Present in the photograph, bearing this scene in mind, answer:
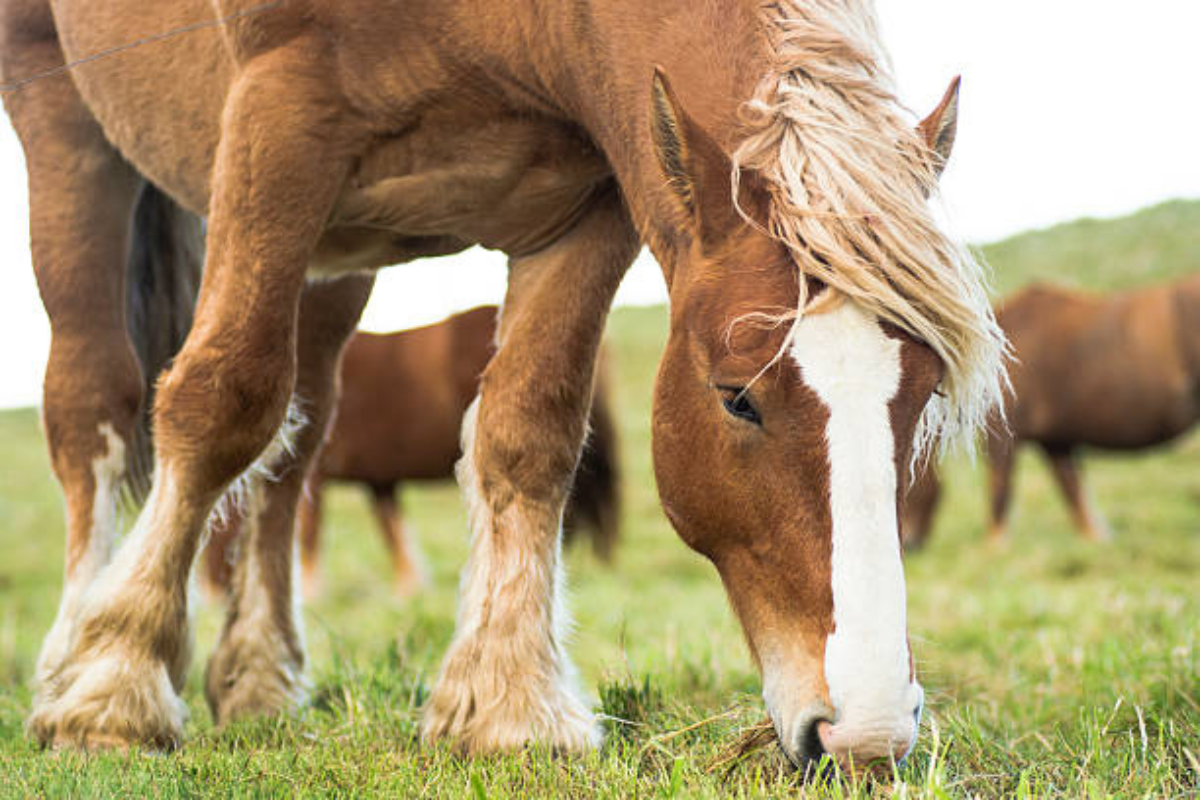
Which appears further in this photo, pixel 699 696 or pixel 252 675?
pixel 252 675

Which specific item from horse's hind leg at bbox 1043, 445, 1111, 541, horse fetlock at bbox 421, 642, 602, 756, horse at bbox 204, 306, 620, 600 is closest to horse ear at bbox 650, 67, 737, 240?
horse fetlock at bbox 421, 642, 602, 756

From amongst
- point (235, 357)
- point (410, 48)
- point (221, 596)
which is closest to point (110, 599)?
point (235, 357)

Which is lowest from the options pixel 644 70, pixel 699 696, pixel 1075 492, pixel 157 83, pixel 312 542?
pixel 1075 492

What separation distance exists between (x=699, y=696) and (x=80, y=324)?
6.55 feet

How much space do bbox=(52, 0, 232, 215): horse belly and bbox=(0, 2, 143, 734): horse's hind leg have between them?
0.20 metres

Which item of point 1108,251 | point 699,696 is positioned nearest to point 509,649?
point 699,696

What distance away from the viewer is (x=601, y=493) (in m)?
7.63

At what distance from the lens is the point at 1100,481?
539 inches

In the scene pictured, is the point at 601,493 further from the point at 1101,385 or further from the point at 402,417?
the point at 1101,385

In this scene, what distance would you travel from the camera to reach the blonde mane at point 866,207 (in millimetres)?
1830

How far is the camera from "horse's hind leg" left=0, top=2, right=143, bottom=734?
3168 mm

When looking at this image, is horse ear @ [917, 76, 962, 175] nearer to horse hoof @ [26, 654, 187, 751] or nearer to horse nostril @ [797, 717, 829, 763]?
horse nostril @ [797, 717, 829, 763]

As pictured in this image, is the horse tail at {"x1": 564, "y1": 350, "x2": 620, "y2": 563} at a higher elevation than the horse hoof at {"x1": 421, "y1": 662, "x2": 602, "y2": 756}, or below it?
below

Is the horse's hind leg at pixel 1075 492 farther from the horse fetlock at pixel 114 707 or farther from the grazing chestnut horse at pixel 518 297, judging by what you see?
the horse fetlock at pixel 114 707
